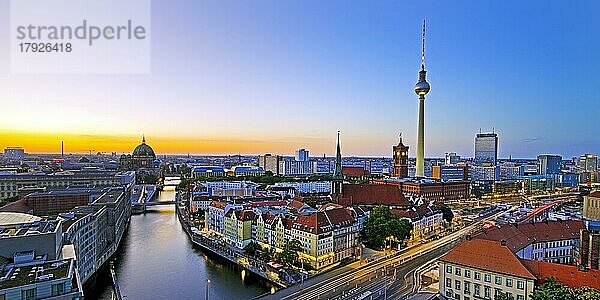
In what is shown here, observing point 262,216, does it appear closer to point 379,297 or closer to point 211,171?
point 379,297

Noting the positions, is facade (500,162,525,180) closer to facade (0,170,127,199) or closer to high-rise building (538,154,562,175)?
high-rise building (538,154,562,175)

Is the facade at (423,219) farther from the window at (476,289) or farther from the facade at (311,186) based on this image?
the facade at (311,186)

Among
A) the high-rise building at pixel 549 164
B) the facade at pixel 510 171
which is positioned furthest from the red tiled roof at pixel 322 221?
the high-rise building at pixel 549 164

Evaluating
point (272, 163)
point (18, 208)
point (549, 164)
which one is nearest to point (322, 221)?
point (18, 208)

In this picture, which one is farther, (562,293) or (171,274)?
(171,274)

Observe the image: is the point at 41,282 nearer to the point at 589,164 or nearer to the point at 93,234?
the point at 93,234
